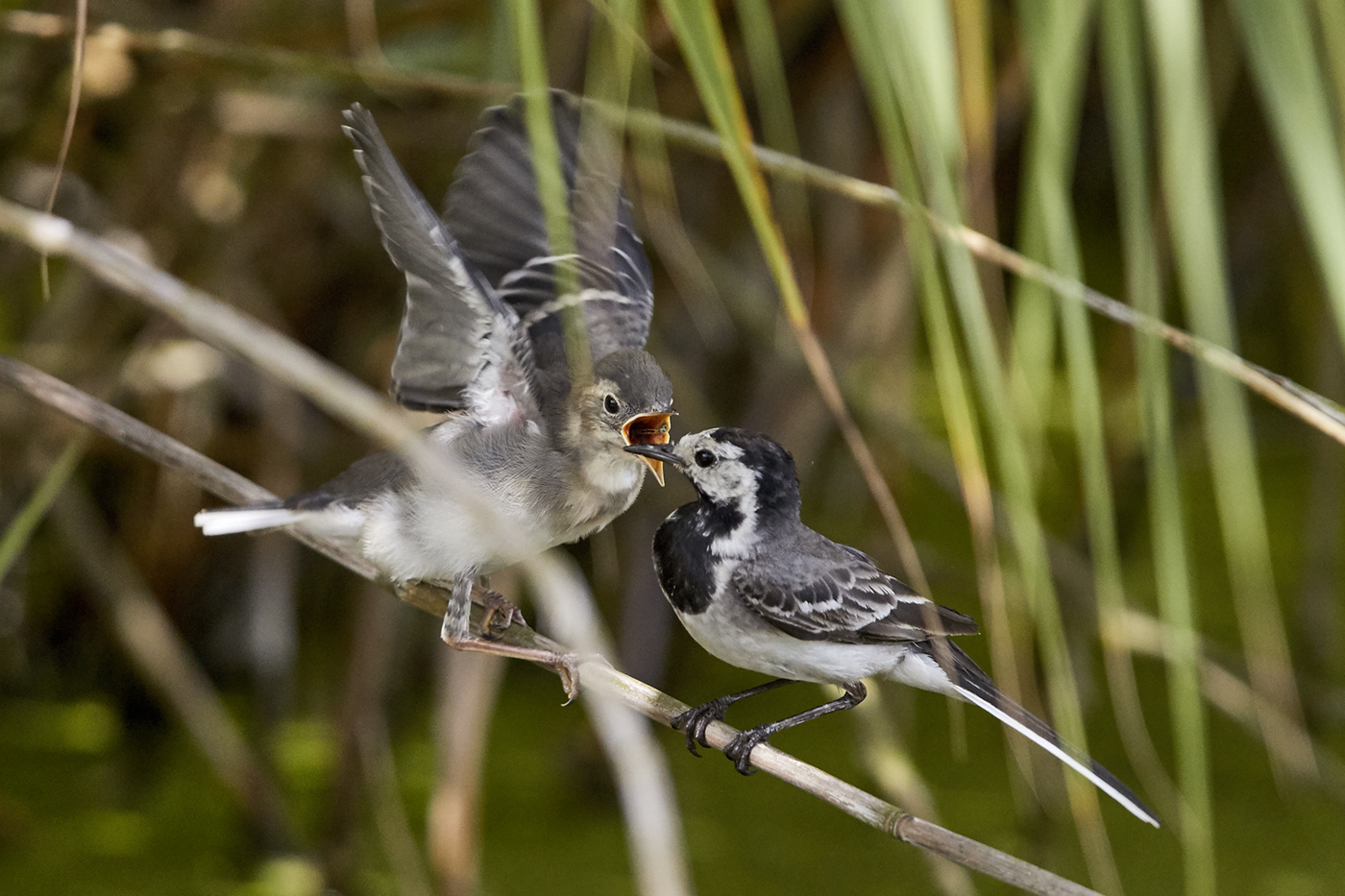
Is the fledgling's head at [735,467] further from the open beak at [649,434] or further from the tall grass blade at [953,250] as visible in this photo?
the tall grass blade at [953,250]

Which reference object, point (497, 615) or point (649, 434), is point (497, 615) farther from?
point (649, 434)

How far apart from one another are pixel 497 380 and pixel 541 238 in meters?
0.23

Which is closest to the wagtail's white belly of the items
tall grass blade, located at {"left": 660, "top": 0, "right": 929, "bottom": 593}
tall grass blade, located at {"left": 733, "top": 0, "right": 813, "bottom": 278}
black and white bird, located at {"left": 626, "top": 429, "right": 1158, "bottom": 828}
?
black and white bird, located at {"left": 626, "top": 429, "right": 1158, "bottom": 828}

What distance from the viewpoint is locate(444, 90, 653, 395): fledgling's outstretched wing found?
1008mm

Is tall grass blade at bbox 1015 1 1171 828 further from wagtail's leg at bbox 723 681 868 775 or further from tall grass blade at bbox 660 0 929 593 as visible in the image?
wagtail's leg at bbox 723 681 868 775

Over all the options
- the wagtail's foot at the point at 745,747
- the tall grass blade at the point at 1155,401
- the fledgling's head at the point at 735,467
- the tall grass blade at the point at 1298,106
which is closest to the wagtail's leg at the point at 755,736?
the wagtail's foot at the point at 745,747

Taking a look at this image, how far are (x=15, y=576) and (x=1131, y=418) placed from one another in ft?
8.41

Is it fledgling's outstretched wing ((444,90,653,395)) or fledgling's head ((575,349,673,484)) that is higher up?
fledgling's outstretched wing ((444,90,653,395))

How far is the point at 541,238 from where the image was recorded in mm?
1063

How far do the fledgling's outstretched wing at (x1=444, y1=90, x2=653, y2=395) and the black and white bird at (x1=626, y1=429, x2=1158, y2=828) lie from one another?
273 millimetres

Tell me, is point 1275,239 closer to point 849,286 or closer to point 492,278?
point 849,286

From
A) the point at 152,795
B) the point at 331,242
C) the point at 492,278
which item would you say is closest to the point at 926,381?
the point at 331,242

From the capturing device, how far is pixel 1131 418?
10.6 feet

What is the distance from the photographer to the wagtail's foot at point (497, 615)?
0.96 meters
